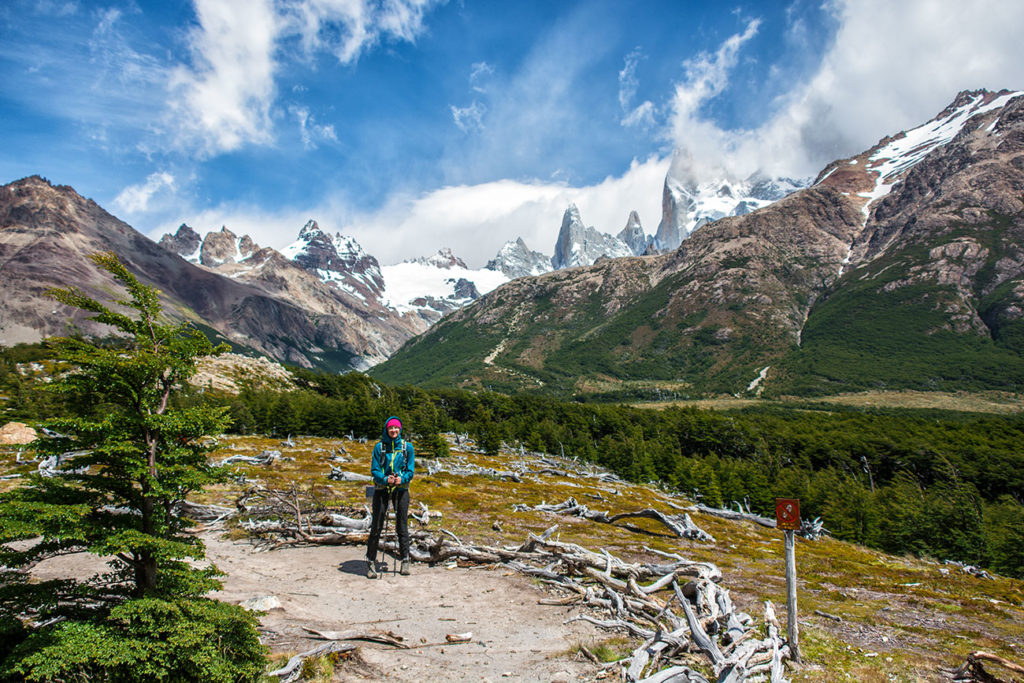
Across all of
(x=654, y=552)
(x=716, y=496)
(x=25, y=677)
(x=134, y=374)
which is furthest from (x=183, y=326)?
(x=716, y=496)

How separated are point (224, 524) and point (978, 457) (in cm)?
11547

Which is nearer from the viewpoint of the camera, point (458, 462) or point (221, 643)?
point (221, 643)

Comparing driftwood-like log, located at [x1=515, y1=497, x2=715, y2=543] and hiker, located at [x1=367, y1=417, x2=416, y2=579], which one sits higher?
hiker, located at [x1=367, y1=417, x2=416, y2=579]

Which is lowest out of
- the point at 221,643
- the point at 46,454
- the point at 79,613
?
the point at 221,643

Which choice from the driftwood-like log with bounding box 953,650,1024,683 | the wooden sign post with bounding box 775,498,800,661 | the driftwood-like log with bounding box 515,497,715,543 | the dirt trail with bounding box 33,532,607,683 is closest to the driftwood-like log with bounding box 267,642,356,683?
the dirt trail with bounding box 33,532,607,683

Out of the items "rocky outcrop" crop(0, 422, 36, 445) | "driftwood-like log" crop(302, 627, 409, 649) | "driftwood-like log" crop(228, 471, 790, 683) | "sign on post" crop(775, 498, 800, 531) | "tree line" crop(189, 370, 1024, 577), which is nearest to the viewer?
"driftwood-like log" crop(228, 471, 790, 683)

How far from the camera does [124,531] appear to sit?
784 centimetres

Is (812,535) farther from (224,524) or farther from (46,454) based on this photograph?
(46,454)

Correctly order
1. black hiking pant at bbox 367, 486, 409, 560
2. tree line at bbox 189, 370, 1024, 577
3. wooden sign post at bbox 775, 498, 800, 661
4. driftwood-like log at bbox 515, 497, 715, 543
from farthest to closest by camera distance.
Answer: tree line at bbox 189, 370, 1024, 577 < driftwood-like log at bbox 515, 497, 715, 543 < black hiking pant at bbox 367, 486, 409, 560 < wooden sign post at bbox 775, 498, 800, 661

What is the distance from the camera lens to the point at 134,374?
889cm

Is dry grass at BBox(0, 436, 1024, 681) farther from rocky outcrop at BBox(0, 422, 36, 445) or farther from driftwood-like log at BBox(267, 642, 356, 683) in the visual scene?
rocky outcrop at BBox(0, 422, 36, 445)

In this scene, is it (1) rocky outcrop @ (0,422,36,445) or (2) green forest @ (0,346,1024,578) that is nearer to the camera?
(2) green forest @ (0,346,1024,578)

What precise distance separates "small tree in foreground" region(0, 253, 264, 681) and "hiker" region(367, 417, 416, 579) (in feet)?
24.0

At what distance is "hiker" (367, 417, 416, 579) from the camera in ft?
53.9
